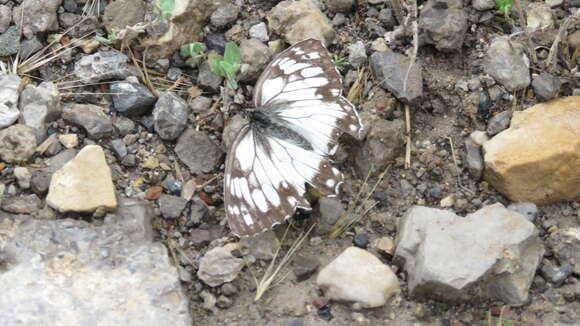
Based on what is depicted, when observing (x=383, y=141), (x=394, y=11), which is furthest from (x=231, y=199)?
(x=394, y=11)

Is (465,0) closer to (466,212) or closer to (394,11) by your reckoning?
(394,11)

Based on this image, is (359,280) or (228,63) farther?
(228,63)

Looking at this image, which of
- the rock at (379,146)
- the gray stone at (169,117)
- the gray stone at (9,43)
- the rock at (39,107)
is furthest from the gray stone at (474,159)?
the gray stone at (9,43)

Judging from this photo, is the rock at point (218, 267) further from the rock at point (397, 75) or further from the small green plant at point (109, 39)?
the small green plant at point (109, 39)

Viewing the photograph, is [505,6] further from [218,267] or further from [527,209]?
[218,267]

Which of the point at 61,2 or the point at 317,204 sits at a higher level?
the point at 61,2

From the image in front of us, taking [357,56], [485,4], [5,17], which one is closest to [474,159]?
[357,56]

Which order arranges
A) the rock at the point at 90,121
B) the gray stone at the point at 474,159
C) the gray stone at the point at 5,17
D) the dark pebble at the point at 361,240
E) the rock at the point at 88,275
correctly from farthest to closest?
the gray stone at the point at 5,17 → the rock at the point at 90,121 → the gray stone at the point at 474,159 → the dark pebble at the point at 361,240 → the rock at the point at 88,275
